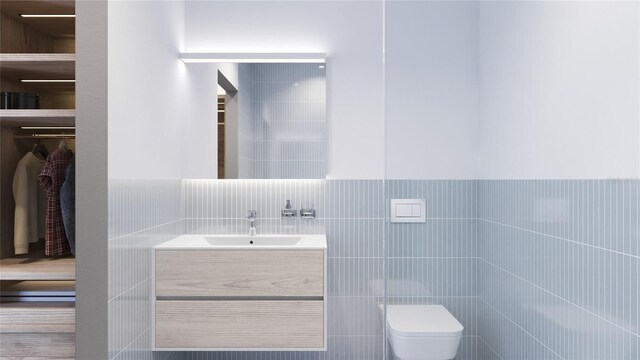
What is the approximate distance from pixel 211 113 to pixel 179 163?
1.05 ft

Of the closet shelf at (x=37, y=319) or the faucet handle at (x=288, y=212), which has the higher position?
the faucet handle at (x=288, y=212)

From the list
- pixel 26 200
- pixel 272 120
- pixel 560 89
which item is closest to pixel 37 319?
pixel 26 200

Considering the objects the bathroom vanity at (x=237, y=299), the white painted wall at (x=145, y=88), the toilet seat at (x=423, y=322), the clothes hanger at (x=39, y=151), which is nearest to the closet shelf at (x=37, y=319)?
the bathroom vanity at (x=237, y=299)

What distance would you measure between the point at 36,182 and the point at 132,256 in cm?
57

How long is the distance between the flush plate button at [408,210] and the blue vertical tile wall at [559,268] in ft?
0.49

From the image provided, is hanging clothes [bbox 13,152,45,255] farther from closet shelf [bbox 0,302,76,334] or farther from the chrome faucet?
the chrome faucet

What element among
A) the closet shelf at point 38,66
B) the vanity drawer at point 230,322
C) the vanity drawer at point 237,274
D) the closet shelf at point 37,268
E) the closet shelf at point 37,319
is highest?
the closet shelf at point 38,66

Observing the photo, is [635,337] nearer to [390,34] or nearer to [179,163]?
[390,34]

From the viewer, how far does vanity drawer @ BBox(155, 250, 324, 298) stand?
6.29ft

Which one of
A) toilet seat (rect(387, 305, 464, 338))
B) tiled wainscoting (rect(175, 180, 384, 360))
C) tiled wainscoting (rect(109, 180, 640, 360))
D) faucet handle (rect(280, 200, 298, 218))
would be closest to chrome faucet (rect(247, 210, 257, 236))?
tiled wainscoting (rect(175, 180, 384, 360))

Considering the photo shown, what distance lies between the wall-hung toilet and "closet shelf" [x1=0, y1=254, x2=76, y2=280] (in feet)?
3.72

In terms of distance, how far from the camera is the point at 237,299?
193 cm

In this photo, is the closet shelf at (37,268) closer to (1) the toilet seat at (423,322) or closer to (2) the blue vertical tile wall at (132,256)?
(2) the blue vertical tile wall at (132,256)

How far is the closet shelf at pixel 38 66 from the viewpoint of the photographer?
1600 mm
